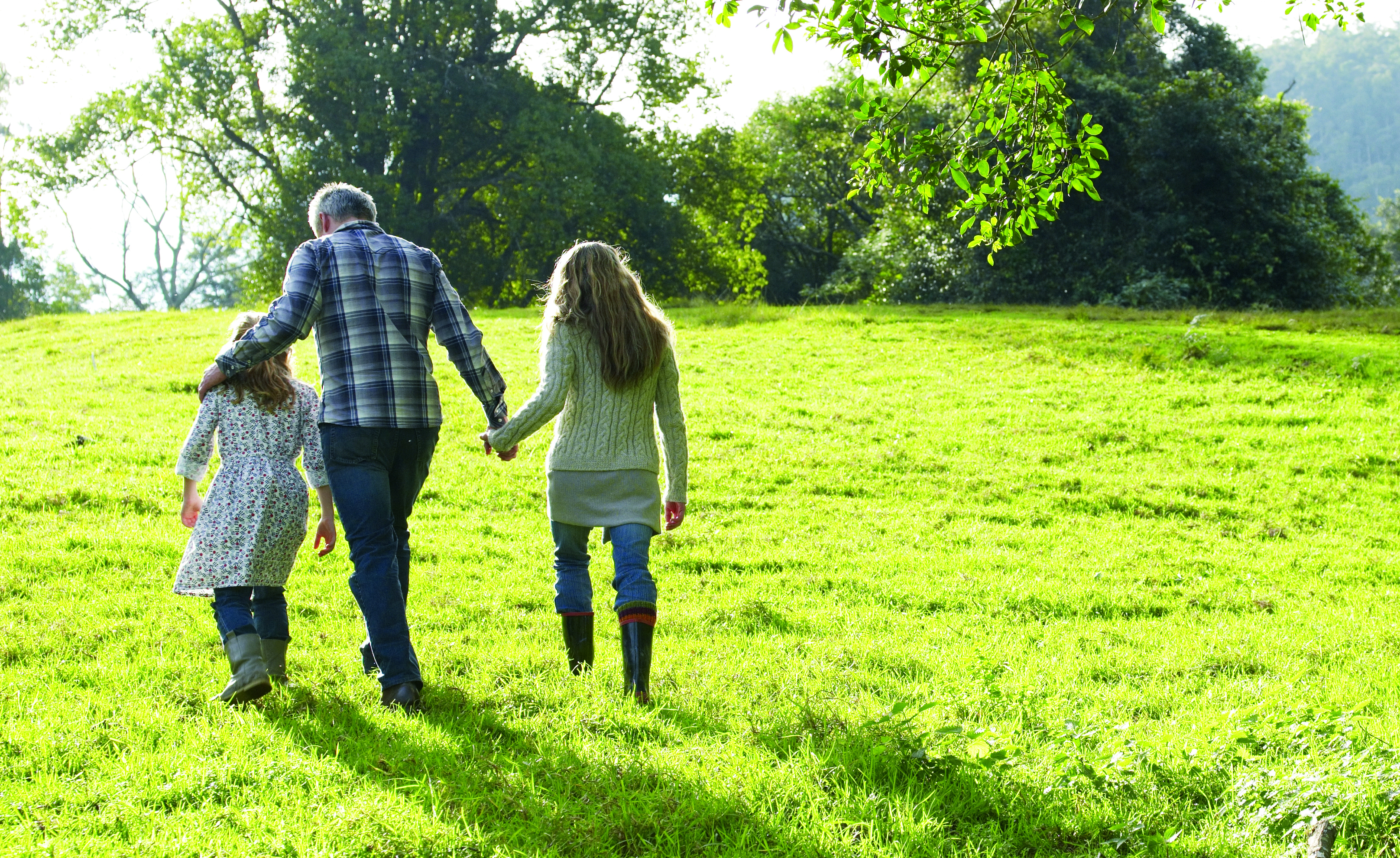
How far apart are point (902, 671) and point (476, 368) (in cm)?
274

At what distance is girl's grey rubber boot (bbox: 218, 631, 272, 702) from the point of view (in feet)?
14.9

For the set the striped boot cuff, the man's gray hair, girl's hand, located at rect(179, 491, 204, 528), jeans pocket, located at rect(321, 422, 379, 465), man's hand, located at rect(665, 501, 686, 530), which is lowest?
the striped boot cuff

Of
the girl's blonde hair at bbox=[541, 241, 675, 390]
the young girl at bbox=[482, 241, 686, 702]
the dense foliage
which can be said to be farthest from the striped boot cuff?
the dense foliage

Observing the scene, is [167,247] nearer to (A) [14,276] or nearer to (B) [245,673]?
(A) [14,276]

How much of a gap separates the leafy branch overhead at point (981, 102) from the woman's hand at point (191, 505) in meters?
3.44

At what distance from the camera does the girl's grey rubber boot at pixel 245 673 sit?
455 centimetres

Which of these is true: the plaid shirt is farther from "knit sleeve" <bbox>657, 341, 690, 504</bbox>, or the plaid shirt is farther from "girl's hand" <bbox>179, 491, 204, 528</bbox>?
"knit sleeve" <bbox>657, 341, 690, 504</bbox>

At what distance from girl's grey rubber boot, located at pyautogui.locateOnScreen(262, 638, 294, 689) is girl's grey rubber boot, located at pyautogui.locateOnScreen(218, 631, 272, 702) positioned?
24 cm

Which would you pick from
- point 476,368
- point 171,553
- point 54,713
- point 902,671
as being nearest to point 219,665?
point 54,713

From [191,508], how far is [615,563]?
1.98 m

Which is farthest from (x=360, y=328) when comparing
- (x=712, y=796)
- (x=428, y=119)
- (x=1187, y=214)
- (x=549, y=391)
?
(x=428, y=119)

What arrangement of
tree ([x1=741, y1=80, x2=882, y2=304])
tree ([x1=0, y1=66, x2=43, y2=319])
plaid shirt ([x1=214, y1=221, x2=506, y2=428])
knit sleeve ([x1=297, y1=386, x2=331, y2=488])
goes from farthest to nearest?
tree ([x1=0, y1=66, x2=43, y2=319])
tree ([x1=741, y1=80, x2=882, y2=304])
knit sleeve ([x1=297, y1=386, x2=331, y2=488])
plaid shirt ([x1=214, y1=221, x2=506, y2=428])

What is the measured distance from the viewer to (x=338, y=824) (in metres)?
3.30

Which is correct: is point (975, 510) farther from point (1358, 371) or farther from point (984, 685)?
point (1358, 371)
